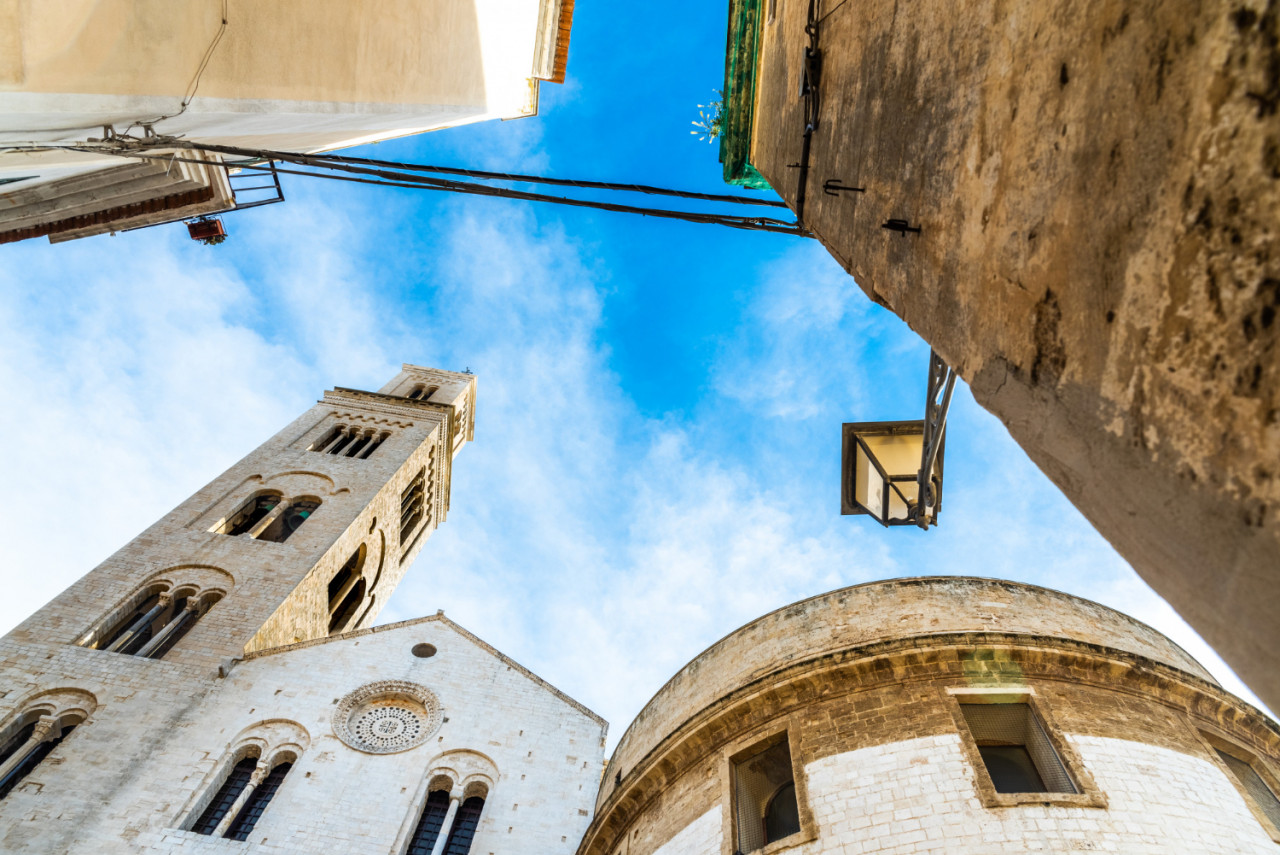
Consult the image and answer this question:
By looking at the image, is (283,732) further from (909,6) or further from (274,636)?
(909,6)

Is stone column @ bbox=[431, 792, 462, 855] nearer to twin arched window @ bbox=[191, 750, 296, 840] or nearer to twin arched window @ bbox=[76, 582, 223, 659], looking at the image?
twin arched window @ bbox=[191, 750, 296, 840]

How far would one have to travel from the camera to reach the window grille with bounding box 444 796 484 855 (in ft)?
39.5

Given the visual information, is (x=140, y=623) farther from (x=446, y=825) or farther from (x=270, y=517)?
(x=446, y=825)

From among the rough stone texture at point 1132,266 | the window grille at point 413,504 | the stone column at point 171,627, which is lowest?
the rough stone texture at point 1132,266

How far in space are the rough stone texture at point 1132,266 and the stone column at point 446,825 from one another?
12435 mm

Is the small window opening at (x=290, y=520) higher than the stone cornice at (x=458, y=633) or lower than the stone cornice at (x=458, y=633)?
higher

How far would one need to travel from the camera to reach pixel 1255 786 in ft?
24.1

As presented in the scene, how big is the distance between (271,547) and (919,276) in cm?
2038

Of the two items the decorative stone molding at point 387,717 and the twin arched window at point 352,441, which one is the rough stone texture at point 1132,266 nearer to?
the decorative stone molding at point 387,717

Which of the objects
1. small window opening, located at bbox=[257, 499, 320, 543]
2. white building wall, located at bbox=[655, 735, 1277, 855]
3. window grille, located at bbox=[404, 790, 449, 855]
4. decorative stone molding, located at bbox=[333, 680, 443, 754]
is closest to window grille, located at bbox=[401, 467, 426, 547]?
small window opening, located at bbox=[257, 499, 320, 543]

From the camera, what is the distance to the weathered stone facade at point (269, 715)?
466 inches

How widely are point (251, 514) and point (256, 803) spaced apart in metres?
11.8

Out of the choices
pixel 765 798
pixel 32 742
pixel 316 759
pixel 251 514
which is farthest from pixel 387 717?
pixel 251 514

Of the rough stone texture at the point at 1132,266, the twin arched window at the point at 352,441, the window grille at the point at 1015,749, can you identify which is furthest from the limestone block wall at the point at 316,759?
the rough stone texture at the point at 1132,266
